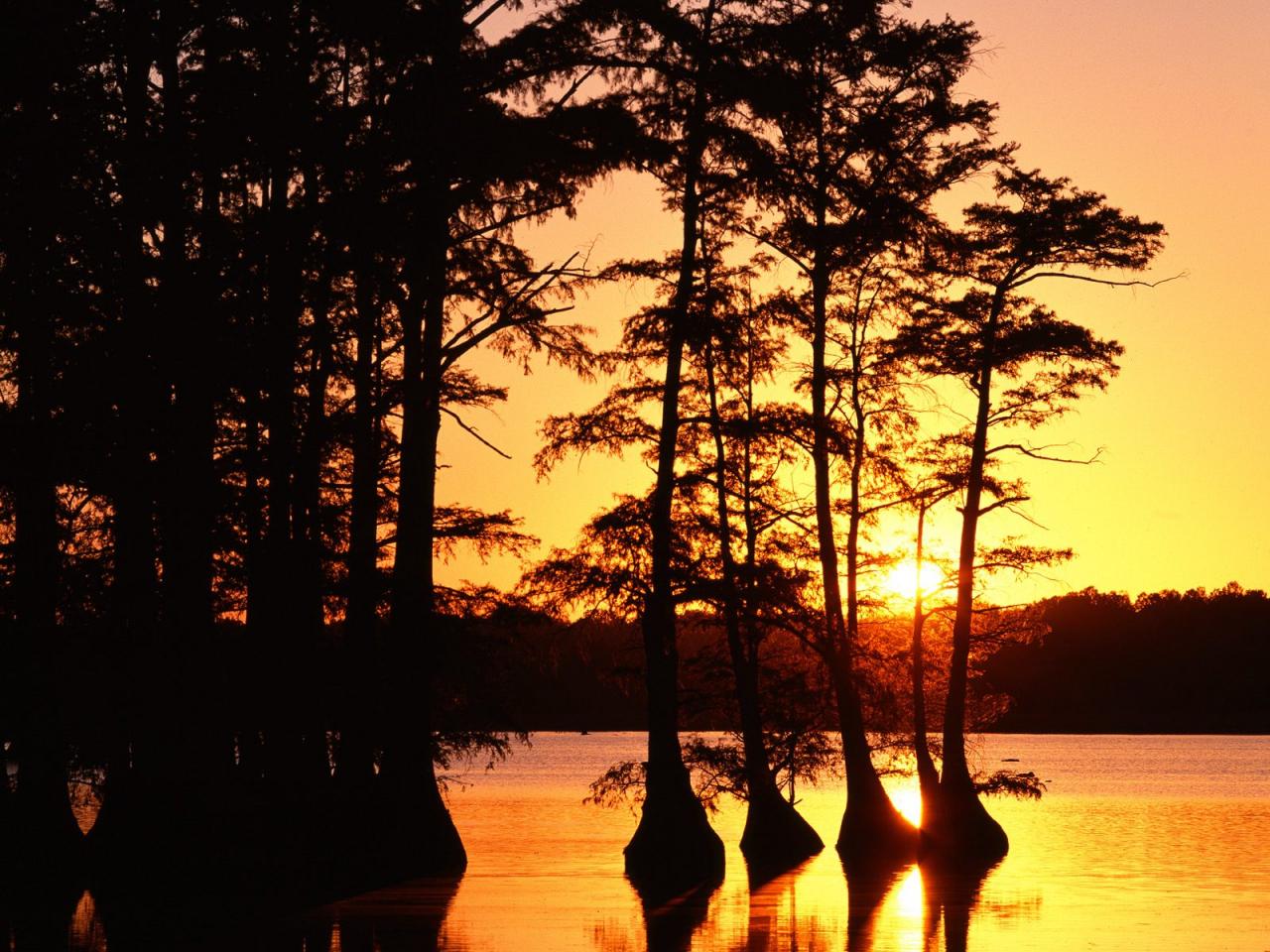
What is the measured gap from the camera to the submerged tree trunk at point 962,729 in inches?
1491

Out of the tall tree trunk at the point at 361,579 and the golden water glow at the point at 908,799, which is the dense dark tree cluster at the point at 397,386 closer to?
the tall tree trunk at the point at 361,579

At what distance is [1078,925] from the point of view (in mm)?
24688

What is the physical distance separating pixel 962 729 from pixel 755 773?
4736mm

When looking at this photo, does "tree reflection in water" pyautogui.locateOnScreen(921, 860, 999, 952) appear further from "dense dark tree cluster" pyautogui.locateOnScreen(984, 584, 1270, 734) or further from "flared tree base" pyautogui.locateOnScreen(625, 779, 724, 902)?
"dense dark tree cluster" pyautogui.locateOnScreen(984, 584, 1270, 734)

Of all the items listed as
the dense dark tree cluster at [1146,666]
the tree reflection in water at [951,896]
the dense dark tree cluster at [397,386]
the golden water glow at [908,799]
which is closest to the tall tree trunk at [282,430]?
the dense dark tree cluster at [397,386]

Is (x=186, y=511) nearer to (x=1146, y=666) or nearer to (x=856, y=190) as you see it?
(x=856, y=190)

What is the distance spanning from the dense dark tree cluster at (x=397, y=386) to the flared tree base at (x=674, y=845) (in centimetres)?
7

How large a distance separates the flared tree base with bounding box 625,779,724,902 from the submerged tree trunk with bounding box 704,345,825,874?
7000 millimetres

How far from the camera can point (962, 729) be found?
39.1m

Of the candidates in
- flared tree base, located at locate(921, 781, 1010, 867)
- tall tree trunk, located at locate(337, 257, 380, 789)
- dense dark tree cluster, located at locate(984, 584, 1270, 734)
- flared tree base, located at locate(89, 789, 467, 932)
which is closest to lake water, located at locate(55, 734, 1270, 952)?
flared tree base, located at locate(89, 789, 467, 932)

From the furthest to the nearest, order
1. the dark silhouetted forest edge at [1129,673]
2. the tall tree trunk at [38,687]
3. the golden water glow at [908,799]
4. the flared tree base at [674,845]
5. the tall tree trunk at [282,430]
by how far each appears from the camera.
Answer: the dark silhouetted forest edge at [1129,673] → the golden water glow at [908,799] → the flared tree base at [674,845] → the tall tree trunk at [38,687] → the tall tree trunk at [282,430]

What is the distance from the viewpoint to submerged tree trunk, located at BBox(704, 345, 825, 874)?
37.8 meters

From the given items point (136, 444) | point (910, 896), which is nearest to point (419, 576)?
Answer: point (136, 444)

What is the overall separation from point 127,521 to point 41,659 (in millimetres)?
5321
